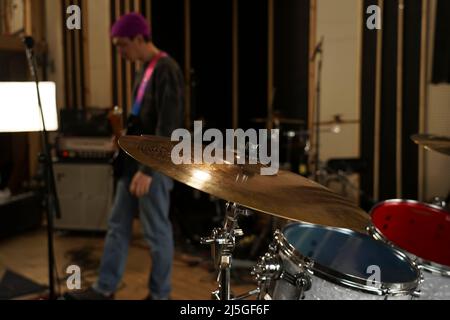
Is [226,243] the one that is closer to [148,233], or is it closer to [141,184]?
[141,184]

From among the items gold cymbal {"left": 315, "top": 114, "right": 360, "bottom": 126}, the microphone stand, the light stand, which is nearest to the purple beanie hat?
the microphone stand

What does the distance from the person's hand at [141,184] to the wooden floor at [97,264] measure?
759 millimetres

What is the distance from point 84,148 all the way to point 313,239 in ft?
9.33

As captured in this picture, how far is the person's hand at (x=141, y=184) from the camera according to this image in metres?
2.52

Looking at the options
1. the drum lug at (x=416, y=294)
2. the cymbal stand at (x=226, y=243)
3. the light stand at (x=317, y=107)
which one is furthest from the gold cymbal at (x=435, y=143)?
the light stand at (x=317, y=107)

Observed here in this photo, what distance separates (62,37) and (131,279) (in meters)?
2.46

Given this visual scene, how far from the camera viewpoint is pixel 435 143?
73.7 inches

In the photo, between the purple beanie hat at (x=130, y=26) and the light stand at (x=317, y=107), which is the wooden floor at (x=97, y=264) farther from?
the purple beanie hat at (x=130, y=26)

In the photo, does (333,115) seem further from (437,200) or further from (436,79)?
(437,200)

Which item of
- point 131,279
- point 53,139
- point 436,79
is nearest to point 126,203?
point 131,279

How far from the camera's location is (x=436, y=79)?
4078 millimetres

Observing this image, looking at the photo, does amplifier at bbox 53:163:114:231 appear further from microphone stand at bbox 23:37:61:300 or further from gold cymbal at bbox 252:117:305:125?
microphone stand at bbox 23:37:61:300

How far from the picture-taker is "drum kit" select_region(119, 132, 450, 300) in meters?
1.22

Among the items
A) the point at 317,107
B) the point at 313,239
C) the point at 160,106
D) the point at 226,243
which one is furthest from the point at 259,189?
the point at 317,107
